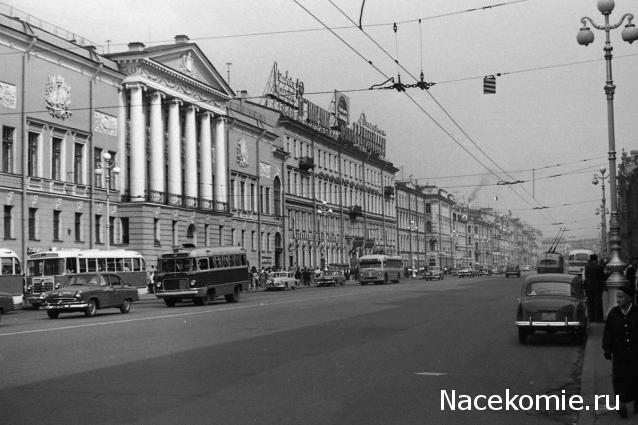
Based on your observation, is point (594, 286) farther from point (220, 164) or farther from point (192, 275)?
point (220, 164)

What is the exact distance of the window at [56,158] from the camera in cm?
4669

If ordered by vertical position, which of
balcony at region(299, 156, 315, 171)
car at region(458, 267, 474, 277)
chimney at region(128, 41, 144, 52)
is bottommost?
car at region(458, 267, 474, 277)

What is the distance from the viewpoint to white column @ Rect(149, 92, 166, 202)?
187 feet

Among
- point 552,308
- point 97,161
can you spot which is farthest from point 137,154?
point 552,308

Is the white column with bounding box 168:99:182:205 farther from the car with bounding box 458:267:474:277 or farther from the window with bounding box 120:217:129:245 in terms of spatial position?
the car with bounding box 458:267:474:277

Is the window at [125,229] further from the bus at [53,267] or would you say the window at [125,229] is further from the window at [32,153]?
the bus at [53,267]

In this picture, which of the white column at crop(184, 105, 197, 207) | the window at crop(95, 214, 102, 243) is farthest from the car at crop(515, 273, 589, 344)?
the white column at crop(184, 105, 197, 207)

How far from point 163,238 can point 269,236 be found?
21.4 metres

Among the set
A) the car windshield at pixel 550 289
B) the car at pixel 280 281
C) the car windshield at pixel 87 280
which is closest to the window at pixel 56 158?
the car windshield at pixel 87 280

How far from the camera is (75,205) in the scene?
48.4 meters

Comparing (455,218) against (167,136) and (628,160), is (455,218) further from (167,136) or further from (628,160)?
(167,136)

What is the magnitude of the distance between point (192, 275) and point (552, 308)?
21749 mm

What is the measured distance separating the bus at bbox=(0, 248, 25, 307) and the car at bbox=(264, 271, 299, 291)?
2762cm

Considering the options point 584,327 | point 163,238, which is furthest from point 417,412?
point 163,238
